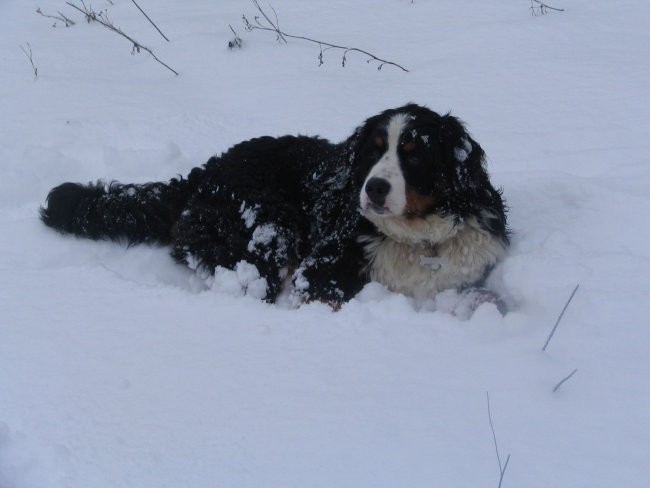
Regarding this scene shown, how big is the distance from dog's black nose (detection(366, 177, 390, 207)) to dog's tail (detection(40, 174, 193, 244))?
1.45 meters

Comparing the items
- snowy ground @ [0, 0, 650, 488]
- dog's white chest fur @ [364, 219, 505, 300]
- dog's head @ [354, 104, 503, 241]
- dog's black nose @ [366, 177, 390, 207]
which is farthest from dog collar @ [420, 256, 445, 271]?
dog's black nose @ [366, 177, 390, 207]

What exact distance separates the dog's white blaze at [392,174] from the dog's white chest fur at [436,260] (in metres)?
0.40

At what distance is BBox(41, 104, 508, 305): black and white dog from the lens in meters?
3.17

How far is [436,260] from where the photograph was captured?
3.31 metres

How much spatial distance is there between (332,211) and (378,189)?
2.30 feet

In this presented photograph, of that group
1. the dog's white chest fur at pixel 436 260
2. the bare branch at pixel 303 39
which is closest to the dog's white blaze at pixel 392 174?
the dog's white chest fur at pixel 436 260

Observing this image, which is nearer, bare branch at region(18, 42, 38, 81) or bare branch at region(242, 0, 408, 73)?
bare branch at region(242, 0, 408, 73)

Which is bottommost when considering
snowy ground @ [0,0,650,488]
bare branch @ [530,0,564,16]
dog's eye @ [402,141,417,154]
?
snowy ground @ [0,0,650,488]

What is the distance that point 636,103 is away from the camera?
15.1 ft

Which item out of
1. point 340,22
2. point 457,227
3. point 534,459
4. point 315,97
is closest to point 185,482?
point 534,459

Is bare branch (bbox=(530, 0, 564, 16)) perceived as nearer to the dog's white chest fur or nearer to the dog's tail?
the dog's white chest fur

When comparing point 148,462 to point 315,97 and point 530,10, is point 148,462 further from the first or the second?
point 530,10

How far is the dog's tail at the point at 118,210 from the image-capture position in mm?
3570

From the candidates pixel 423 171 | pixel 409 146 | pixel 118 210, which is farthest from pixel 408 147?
pixel 118 210
